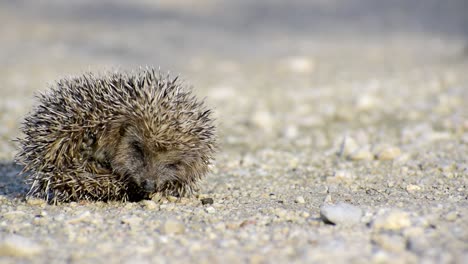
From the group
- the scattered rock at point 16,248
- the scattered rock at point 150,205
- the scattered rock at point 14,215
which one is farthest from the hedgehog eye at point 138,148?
the scattered rock at point 16,248

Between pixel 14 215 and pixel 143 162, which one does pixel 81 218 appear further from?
pixel 143 162

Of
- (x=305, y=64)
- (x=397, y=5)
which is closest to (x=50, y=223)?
(x=305, y=64)

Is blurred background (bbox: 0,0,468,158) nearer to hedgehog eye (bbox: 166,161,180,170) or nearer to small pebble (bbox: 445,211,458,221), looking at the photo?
hedgehog eye (bbox: 166,161,180,170)

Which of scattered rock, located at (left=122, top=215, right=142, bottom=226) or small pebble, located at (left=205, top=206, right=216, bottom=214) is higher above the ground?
small pebble, located at (left=205, top=206, right=216, bottom=214)

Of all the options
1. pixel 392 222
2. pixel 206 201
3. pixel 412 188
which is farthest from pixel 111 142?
pixel 412 188

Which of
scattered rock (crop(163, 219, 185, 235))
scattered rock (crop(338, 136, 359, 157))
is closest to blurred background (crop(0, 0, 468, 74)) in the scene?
scattered rock (crop(338, 136, 359, 157))

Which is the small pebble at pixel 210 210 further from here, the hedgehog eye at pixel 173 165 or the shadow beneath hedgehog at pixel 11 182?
the shadow beneath hedgehog at pixel 11 182

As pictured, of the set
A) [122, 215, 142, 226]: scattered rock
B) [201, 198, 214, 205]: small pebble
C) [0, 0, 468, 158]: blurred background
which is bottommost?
[122, 215, 142, 226]: scattered rock
